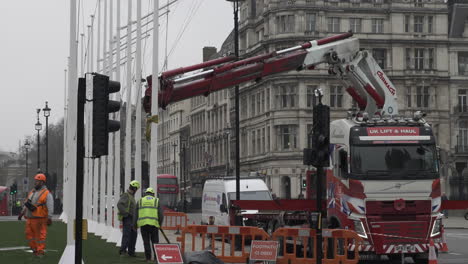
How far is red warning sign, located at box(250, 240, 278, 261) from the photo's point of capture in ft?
62.9

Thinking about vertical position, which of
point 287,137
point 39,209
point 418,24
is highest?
point 418,24

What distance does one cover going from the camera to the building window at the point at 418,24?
99.2m

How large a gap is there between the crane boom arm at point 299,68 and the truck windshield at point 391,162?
2.97 meters

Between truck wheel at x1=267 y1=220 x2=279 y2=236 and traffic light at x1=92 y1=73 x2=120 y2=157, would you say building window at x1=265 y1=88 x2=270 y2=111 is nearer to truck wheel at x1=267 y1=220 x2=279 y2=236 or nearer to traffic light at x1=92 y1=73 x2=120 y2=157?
truck wheel at x1=267 y1=220 x2=279 y2=236

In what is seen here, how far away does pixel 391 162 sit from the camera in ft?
75.9


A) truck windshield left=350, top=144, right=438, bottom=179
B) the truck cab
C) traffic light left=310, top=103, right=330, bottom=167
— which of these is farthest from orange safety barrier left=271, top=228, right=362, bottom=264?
traffic light left=310, top=103, right=330, bottom=167

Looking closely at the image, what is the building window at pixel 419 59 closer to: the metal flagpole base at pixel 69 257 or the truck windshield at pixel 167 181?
the truck windshield at pixel 167 181

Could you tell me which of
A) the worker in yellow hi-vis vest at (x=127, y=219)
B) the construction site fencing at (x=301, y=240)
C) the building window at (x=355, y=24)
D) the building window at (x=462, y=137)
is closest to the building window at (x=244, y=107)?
the building window at (x=355, y=24)

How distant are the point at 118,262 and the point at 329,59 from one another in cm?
850

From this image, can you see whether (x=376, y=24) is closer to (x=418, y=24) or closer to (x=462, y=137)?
(x=418, y=24)

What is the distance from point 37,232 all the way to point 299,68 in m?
9.06

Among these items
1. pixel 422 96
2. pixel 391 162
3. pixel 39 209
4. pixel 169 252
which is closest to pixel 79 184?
pixel 169 252

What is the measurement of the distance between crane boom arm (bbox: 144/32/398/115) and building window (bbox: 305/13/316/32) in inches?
2754

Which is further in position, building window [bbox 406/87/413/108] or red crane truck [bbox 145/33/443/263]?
building window [bbox 406/87/413/108]
